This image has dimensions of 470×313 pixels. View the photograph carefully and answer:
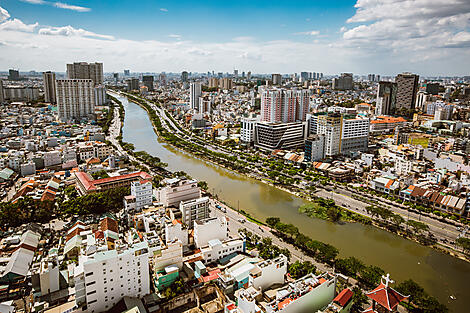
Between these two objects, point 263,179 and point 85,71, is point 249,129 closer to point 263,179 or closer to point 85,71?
point 263,179

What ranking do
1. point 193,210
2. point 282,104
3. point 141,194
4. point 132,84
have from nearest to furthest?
point 193,210, point 141,194, point 282,104, point 132,84

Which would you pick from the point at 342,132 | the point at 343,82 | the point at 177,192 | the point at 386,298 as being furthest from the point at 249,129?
the point at 343,82

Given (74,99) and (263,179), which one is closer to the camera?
(263,179)

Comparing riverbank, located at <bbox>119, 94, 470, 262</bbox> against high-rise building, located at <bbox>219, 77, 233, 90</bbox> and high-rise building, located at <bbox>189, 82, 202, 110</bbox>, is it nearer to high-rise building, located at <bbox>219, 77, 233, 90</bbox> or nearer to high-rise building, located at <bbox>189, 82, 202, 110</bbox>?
high-rise building, located at <bbox>189, 82, 202, 110</bbox>

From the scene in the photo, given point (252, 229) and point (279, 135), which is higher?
point (279, 135)

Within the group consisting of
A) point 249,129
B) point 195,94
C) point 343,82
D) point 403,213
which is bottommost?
point 403,213

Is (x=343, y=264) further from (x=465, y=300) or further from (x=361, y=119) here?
(x=361, y=119)

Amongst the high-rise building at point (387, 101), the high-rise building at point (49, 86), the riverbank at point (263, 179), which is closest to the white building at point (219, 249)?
the riverbank at point (263, 179)
